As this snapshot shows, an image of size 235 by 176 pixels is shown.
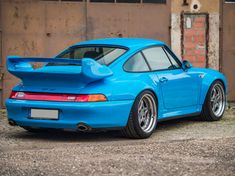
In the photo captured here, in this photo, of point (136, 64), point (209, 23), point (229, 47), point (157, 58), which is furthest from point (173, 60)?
point (229, 47)

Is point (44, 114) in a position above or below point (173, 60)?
below

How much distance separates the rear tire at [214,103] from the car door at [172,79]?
0.34m

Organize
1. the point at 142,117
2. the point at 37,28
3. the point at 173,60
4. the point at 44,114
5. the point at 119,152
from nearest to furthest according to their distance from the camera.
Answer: the point at 119,152 → the point at 44,114 → the point at 142,117 → the point at 173,60 → the point at 37,28

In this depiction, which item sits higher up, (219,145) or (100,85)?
(100,85)

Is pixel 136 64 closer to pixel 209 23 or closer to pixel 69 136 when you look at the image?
pixel 69 136

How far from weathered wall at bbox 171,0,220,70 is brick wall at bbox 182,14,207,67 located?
3.2 inches

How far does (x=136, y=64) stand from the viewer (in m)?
9.27

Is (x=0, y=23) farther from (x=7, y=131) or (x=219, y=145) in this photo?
(x=219, y=145)

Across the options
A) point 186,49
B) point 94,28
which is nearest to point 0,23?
point 94,28

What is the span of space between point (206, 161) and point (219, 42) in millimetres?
7138

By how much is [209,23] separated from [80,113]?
627cm

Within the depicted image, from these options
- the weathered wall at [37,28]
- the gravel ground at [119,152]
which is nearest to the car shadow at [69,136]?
the gravel ground at [119,152]

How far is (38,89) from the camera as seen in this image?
8.75 meters

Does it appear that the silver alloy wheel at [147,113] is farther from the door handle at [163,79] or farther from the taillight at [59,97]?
the taillight at [59,97]
